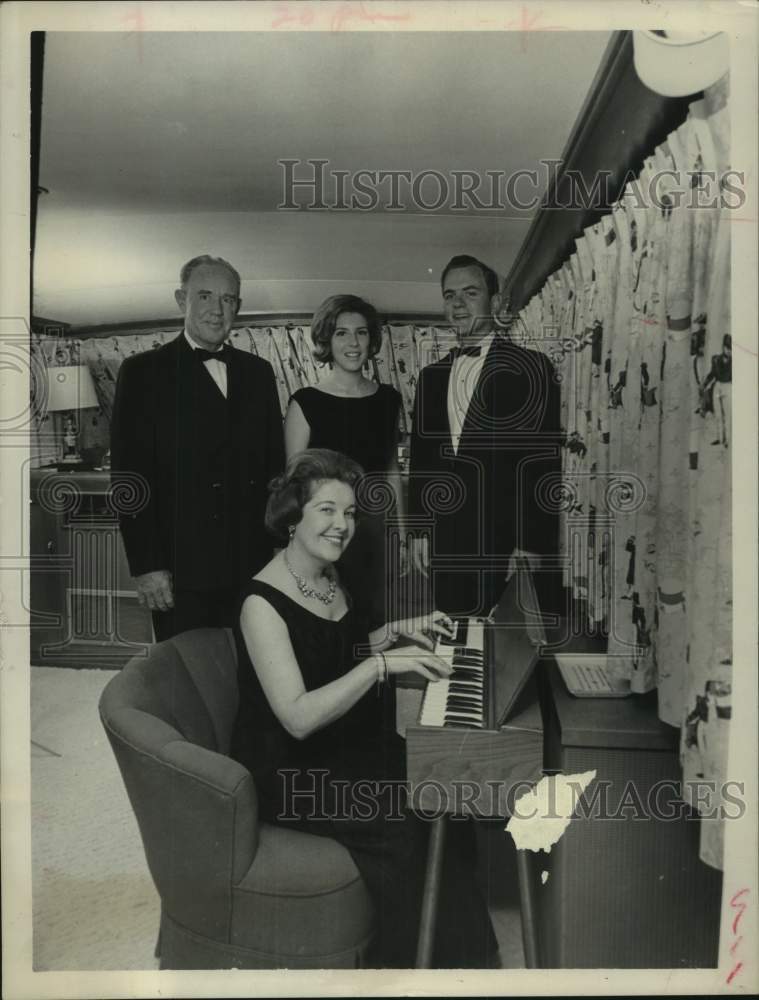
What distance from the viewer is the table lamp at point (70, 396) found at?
157 centimetres

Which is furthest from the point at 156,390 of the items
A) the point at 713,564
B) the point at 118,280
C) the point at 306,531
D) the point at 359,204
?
the point at 713,564

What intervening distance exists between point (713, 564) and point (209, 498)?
948mm

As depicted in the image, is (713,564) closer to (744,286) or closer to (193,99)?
(744,286)

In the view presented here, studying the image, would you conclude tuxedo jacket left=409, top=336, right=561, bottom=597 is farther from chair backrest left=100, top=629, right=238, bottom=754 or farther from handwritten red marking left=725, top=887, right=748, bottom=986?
handwritten red marking left=725, top=887, right=748, bottom=986

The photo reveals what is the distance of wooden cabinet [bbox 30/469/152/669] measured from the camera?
1.58 m

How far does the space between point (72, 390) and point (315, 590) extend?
0.60 metres

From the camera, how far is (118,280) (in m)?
1.55

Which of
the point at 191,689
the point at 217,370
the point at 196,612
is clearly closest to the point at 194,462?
the point at 217,370

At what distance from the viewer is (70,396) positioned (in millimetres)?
1571

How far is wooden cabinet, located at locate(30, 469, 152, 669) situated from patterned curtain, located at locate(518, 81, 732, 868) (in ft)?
2.81

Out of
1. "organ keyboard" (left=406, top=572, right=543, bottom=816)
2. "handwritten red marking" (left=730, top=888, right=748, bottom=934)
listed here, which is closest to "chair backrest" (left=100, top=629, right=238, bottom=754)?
"organ keyboard" (left=406, top=572, right=543, bottom=816)

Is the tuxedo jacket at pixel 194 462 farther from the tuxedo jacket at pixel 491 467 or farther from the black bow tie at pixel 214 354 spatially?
the tuxedo jacket at pixel 491 467

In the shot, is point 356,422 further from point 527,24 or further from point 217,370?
point 527,24

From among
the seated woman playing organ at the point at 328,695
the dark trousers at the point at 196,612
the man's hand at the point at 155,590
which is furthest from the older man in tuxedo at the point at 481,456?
the man's hand at the point at 155,590
